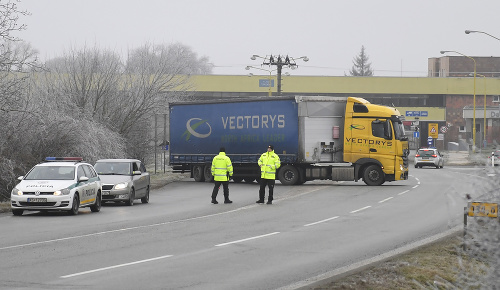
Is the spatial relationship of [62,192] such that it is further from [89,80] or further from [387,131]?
[89,80]

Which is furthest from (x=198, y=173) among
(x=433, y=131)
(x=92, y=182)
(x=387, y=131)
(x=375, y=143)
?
(x=433, y=131)

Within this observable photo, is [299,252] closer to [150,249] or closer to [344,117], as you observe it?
[150,249]

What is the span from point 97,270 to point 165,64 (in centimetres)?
3831

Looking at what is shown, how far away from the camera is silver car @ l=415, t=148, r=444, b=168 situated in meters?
72.1

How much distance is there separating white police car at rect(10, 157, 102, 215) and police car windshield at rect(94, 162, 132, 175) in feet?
11.7

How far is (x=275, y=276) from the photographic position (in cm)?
1211

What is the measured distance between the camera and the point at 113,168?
30.0 metres

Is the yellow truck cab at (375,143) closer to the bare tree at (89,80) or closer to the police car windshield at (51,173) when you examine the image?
the bare tree at (89,80)

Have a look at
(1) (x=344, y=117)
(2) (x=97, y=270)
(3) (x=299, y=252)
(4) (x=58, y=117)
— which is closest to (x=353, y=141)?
(1) (x=344, y=117)

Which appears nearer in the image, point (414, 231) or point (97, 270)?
point (97, 270)

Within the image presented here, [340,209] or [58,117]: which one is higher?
[58,117]

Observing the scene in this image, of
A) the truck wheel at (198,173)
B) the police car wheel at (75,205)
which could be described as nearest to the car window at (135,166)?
the police car wheel at (75,205)

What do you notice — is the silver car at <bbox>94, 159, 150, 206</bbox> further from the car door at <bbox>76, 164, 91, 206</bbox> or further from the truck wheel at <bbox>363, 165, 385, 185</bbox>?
the truck wheel at <bbox>363, 165, 385, 185</bbox>

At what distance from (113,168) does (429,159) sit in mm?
46372
